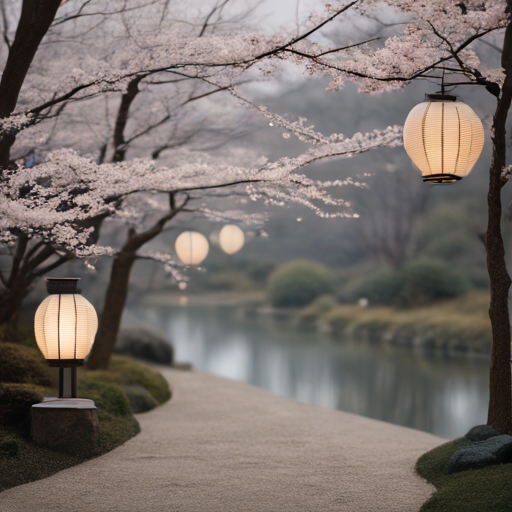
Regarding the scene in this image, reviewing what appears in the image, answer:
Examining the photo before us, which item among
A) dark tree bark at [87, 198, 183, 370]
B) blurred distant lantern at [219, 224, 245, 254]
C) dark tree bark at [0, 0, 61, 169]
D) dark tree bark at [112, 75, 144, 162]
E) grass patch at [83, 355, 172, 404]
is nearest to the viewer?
dark tree bark at [0, 0, 61, 169]

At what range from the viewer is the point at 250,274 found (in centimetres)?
2917

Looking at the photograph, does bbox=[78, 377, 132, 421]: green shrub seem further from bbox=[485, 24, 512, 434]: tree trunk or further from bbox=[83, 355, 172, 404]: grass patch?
bbox=[485, 24, 512, 434]: tree trunk

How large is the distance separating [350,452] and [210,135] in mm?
4282

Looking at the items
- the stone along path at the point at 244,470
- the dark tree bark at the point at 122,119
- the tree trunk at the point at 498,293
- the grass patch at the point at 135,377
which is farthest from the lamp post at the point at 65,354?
the tree trunk at the point at 498,293

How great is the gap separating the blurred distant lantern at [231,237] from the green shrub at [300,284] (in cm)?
1215

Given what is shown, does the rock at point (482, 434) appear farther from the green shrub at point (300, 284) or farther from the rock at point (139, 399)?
the green shrub at point (300, 284)

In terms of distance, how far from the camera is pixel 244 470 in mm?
3914

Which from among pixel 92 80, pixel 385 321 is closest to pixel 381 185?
pixel 385 321

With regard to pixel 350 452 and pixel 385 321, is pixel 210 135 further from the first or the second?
pixel 385 321

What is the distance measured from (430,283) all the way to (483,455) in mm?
14026

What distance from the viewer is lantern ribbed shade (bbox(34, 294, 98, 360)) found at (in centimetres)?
409

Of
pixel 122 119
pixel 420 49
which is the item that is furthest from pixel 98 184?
pixel 420 49

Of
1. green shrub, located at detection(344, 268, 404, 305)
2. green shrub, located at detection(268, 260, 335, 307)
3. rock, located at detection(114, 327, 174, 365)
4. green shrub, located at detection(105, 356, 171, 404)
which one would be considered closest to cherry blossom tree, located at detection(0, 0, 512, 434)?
green shrub, located at detection(105, 356, 171, 404)

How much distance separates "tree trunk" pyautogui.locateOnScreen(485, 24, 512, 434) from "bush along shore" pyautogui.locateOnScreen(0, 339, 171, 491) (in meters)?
3.01
